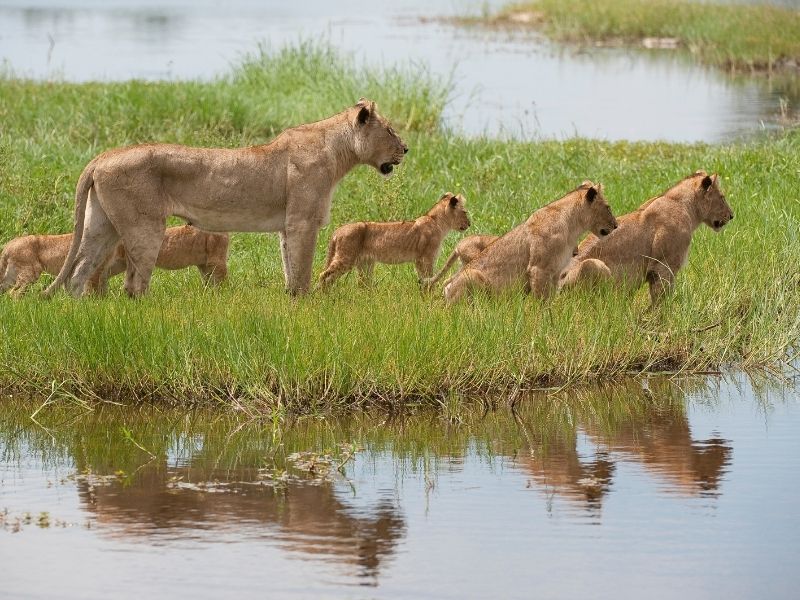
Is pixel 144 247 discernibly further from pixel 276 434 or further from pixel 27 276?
pixel 276 434

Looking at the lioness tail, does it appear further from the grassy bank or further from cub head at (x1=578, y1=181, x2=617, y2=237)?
the grassy bank

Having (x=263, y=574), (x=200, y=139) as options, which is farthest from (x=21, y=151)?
(x=263, y=574)

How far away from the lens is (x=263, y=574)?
756 centimetres

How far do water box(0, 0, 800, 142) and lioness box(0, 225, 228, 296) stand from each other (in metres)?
10.5

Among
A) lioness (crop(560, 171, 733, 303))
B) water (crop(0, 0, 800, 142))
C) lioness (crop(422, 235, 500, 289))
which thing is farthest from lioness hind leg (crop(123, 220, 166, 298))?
water (crop(0, 0, 800, 142))

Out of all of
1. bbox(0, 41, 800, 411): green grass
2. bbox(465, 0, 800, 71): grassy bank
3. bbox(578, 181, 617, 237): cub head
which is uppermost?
bbox(465, 0, 800, 71): grassy bank

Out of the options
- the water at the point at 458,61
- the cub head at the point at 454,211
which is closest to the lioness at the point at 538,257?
the cub head at the point at 454,211

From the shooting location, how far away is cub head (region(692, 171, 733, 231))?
12.8 m

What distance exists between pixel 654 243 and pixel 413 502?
4636 mm

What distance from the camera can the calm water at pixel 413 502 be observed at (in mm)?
7551

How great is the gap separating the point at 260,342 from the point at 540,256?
2519 mm

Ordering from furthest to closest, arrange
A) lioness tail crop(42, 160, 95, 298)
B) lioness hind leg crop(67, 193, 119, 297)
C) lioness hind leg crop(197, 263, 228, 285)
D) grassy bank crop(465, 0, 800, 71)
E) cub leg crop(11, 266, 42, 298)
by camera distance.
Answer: grassy bank crop(465, 0, 800, 71), lioness hind leg crop(197, 263, 228, 285), cub leg crop(11, 266, 42, 298), lioness hind leg crop(67, 193, 119, 297), lioness tail crop(42, 160, 95, 298)

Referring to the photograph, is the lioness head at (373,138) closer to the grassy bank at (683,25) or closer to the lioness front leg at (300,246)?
the lioness front leg at (300,246)

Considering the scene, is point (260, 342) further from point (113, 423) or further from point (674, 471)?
point (674, 471)
